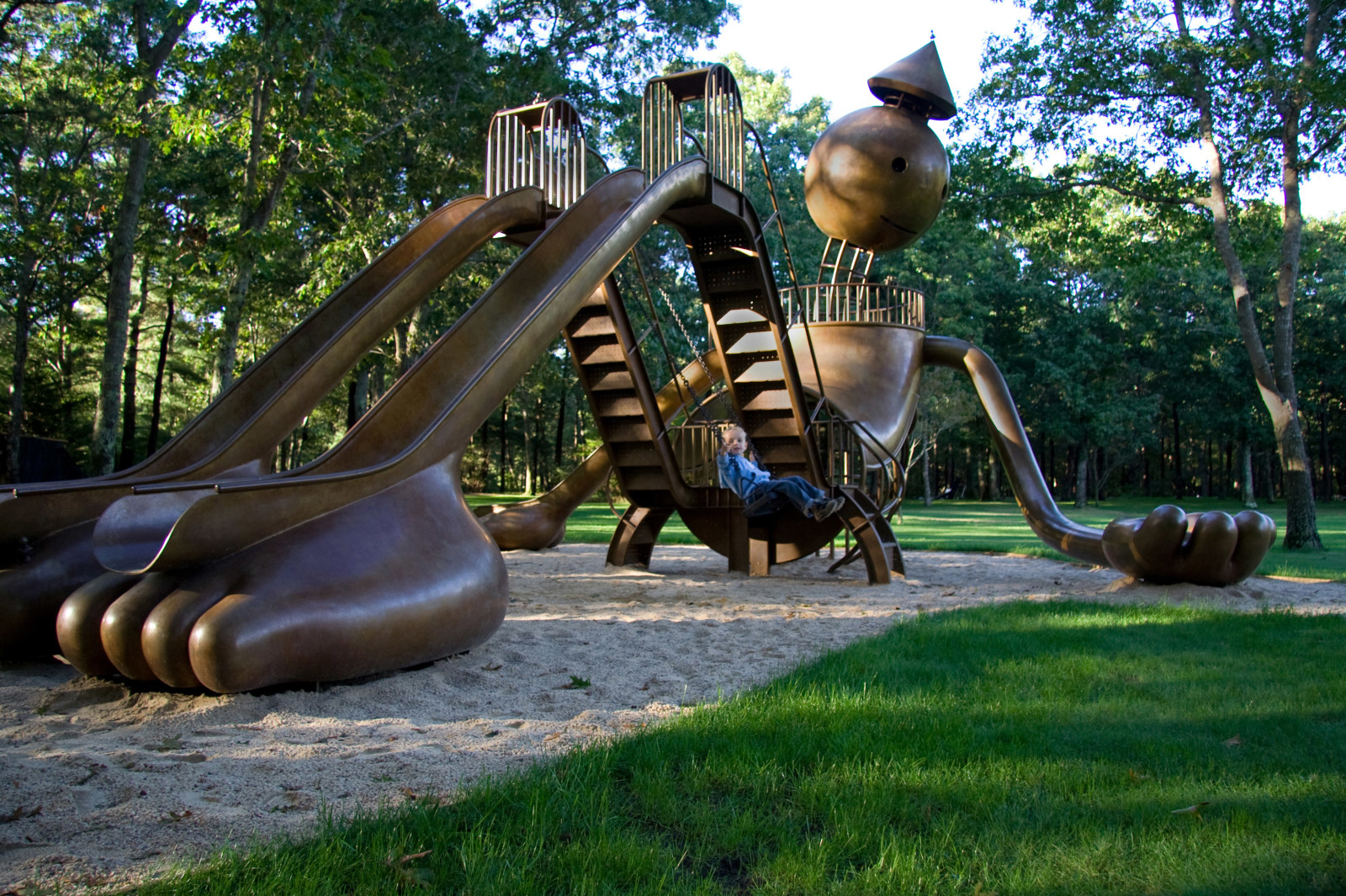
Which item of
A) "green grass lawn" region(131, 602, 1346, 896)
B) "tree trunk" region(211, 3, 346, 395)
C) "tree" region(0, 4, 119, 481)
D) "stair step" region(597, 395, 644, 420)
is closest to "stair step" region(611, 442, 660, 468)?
"stair step" region(597, 395, 644, 420)

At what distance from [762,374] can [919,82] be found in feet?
15.7

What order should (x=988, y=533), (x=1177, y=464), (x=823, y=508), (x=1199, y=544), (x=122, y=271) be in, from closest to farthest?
1. (x=1199, y=544)
2. (x=823, y=508)
3. (x=122, y=271)
4. (x=988, y=533)
5. (x=1177, y=464)

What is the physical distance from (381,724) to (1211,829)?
3.32m

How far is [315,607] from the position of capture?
15.6 feet

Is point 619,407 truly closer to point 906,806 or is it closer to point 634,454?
point 634,454

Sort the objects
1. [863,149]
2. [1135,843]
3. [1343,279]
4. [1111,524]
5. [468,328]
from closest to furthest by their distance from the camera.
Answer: [1135,843] < [468,328] < [1111,524] < [863,149] < [1343,279]

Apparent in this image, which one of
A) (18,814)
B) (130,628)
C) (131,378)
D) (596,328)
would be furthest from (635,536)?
(131,378)

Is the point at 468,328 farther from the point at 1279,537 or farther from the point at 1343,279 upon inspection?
the point at 1343,279

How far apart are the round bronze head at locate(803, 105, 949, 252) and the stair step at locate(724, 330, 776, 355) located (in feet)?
10.2

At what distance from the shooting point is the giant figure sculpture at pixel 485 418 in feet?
15.8

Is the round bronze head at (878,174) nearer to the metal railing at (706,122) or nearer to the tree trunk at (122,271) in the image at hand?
the metal railing at (706,122)

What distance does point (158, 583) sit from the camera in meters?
4.82

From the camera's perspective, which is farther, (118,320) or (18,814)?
(118,320)

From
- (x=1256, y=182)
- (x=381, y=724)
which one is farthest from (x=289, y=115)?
(x=1256, y=182)
